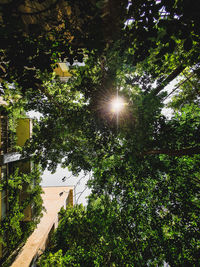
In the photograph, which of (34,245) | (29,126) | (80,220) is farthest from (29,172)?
(80,220)

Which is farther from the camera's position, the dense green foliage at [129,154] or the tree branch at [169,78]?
the tree branch at [169,78]

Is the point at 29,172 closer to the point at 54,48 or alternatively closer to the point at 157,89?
the point at 54,48

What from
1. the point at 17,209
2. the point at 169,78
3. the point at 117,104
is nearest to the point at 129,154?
the point at 117,104

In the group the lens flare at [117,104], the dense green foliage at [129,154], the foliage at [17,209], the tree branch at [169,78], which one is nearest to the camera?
the dense green foliage at [129,154]

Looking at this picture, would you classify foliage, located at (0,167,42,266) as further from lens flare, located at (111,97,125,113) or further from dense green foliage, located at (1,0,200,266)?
lens flare, located at (111,97,125,113)

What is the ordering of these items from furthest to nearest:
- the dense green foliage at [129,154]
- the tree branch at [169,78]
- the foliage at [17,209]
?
the foliage at [17,209], the tree branch at [169,78], the dense green foliage at [129,154]

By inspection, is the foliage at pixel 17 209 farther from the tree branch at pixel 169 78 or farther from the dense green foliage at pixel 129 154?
the tree branch at pixel 169 78

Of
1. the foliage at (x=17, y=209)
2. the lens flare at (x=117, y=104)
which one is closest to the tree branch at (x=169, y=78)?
the lens flare at (x=117, y=104)

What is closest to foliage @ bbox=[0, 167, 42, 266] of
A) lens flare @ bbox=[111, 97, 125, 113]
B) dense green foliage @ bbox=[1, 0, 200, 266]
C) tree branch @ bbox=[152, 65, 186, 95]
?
dense green foliage @ bbox=[1, 0, 200, 266]

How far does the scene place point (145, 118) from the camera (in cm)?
477

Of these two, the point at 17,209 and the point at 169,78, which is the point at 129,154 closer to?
the point at 169,78

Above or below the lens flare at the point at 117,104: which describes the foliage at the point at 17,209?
below

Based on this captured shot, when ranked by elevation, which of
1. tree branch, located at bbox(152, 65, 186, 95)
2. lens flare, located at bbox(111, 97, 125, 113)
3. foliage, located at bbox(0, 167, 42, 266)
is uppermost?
tree branch, located at bbox(152, 65, 186, 95)

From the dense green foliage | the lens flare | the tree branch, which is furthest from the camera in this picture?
the lens flare
